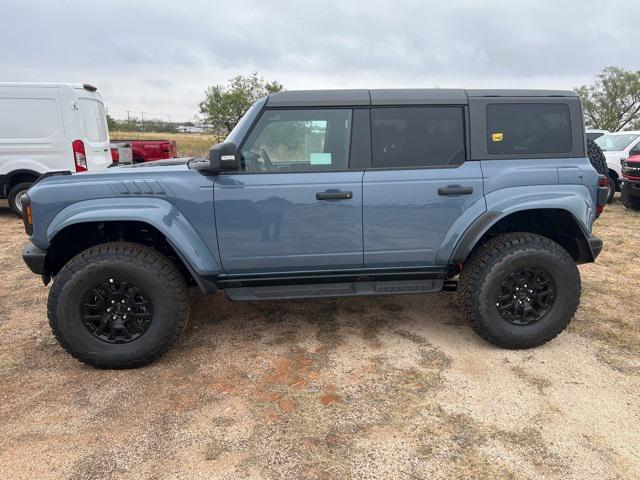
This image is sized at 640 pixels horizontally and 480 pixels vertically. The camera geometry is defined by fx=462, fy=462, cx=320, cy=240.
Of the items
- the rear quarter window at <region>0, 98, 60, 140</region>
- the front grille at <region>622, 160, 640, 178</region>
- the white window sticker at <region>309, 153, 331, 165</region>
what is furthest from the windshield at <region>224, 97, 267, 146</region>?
the front grille at <region>622, 160, 640, 178</region>

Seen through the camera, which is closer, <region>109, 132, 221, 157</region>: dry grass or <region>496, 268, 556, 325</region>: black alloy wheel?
<region>496, 268, 556, 325</region>: black alloy wheel

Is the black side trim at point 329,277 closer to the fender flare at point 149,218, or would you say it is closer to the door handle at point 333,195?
the fender flare at point 149,218

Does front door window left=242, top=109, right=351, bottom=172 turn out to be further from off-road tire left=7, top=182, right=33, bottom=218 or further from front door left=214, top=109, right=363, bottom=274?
off-road tire left=7, top=182, right=33, bottom=218

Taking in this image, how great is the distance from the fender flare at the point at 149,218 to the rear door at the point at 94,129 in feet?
18.4

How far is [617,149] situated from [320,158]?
1010 cm

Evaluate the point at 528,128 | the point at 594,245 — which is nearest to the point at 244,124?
the point at 528,128

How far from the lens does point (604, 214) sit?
8.87 m

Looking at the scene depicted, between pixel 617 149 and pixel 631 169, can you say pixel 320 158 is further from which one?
pixel 617 149

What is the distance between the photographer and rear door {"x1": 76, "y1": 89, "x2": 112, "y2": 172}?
26.5 feet

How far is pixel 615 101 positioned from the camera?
91.1ft

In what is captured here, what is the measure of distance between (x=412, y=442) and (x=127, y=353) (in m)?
1.94

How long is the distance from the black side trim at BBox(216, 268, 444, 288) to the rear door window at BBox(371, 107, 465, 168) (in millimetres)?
769

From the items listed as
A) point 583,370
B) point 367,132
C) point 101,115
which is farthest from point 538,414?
point 101,115

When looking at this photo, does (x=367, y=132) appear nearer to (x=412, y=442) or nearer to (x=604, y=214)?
(x=412, y=442)
